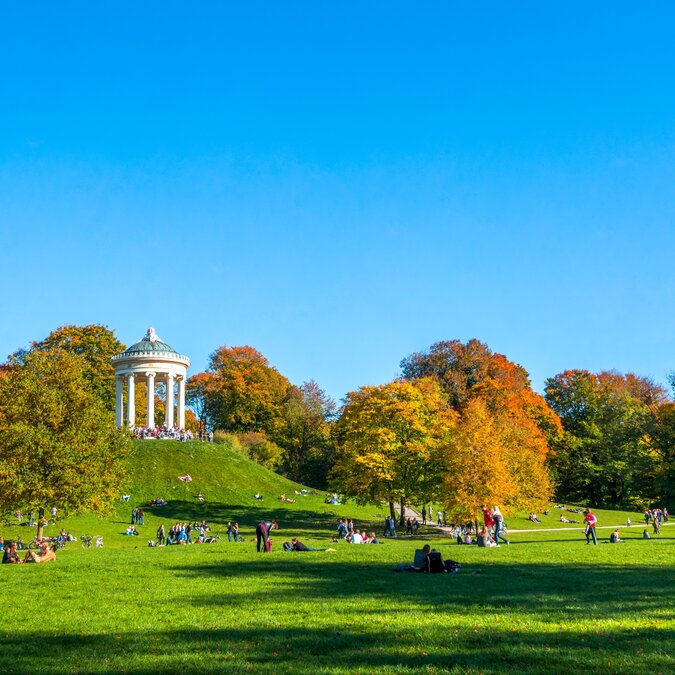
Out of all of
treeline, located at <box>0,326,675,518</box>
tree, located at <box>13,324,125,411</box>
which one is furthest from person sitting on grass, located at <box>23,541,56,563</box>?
tree, located at <box>13,324,125,411</box>

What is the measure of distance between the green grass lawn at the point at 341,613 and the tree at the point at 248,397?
68.0m

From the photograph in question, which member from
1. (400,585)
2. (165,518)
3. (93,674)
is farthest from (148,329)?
(93,674)

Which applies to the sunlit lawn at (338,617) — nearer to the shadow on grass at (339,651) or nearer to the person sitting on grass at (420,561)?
the shadow on grass at (339,651)

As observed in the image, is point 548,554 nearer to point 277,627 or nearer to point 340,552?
point 340,552

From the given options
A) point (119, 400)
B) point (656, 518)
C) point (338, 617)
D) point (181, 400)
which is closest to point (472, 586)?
point (338, 617)

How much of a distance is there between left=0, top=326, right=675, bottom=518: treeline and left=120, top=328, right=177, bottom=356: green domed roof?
625cm

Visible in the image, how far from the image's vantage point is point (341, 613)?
1438 centimetres

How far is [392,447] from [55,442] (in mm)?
23602

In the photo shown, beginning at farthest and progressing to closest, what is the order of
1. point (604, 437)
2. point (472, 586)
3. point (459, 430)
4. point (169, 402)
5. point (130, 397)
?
point (604, 437) < point (169, 402) < point (130, 397) < point (459, 430) < point (472, 586)

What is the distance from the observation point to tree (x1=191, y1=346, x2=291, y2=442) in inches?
3792

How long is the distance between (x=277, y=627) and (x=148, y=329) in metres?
68.0

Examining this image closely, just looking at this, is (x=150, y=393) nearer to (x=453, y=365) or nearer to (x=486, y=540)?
(x=453, y=365)

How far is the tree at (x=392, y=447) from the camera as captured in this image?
5197 cm

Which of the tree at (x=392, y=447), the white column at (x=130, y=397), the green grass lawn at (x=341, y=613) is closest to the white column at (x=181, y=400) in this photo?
the white column at (x=130, y=397)
